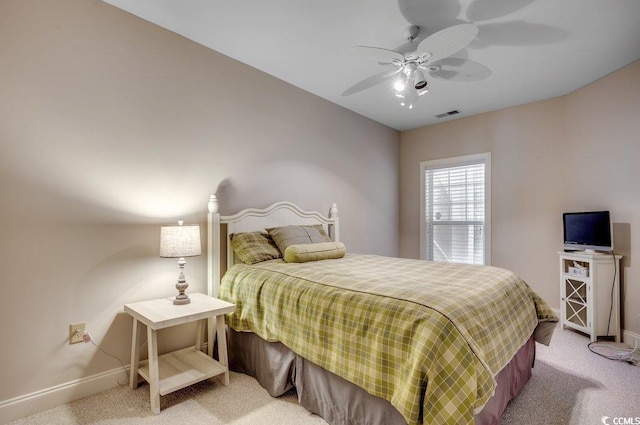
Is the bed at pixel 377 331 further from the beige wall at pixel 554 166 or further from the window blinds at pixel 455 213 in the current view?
the window blinds at pixel 455 213

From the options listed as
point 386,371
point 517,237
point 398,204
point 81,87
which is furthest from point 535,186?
point 81,87

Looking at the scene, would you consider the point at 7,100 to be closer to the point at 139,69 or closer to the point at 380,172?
the point at 139,69

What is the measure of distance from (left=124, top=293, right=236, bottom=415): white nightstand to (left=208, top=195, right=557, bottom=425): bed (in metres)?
0.21

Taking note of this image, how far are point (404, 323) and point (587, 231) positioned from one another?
295cm

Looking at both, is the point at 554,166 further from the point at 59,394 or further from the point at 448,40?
the point at 59,394

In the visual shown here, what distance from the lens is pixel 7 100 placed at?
1846 millimetres

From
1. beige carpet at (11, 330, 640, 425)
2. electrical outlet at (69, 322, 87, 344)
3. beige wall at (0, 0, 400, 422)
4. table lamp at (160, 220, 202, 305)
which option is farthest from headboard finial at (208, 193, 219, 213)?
beige carpet at (11, 330, 640, 425)

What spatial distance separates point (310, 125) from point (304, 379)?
272 cm

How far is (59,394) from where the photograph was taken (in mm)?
→ 1979

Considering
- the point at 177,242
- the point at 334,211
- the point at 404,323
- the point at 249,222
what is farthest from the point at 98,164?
the point at 334,211

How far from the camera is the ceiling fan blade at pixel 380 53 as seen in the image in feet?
6.75

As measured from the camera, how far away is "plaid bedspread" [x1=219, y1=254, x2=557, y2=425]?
4.26 feet

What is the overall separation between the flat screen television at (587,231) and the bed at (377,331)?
1.48 m

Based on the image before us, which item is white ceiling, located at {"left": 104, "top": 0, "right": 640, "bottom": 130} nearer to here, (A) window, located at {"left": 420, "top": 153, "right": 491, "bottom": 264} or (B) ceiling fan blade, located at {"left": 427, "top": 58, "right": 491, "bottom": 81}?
(B) ceiling fan blade, located at {"left": 427, "top": 58, "right": 491, "bottom": 81}
